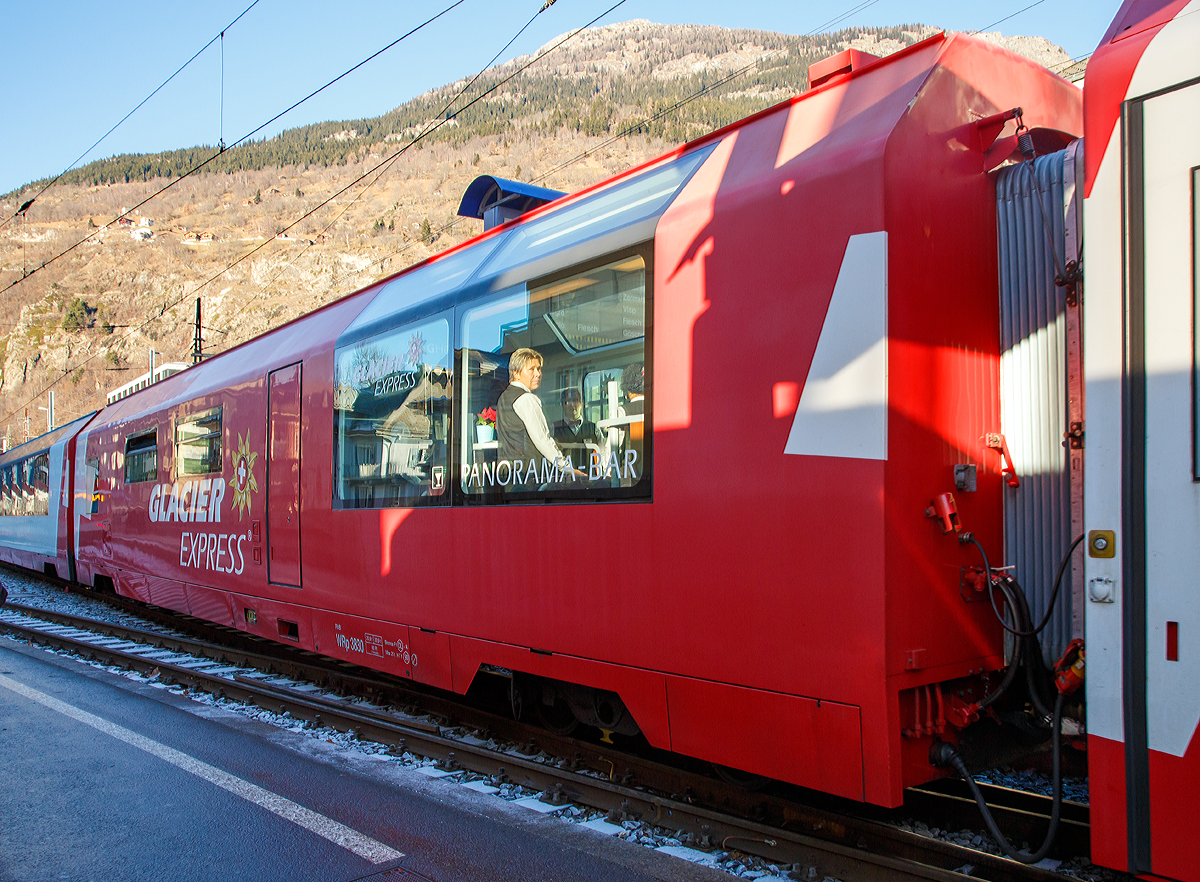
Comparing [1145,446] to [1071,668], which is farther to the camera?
[1071,668]

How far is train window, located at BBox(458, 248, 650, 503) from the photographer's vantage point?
13.4 ft

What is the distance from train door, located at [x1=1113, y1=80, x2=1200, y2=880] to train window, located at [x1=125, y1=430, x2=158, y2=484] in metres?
10.5

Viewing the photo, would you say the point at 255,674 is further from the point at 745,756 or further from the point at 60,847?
the point at 745,756

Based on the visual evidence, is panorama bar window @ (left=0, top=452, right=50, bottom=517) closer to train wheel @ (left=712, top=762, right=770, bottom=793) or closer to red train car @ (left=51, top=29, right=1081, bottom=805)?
red train car @ (left=51, top=29, right=1081, bottom=805)

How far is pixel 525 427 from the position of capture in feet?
15.3

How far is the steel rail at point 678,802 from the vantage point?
3225 mm

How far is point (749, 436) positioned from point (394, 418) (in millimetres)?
3154

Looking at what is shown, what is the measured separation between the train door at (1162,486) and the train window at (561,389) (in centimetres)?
199

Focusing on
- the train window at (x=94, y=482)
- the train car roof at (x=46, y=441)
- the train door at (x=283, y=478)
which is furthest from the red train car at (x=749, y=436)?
the train car roof at (x=46, y=441)

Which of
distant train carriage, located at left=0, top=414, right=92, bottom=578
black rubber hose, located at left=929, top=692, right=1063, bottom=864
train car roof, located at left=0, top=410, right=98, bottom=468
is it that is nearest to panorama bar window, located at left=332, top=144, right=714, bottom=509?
black rubber hose, located at left=929, top=692, right=1063, bottom=864

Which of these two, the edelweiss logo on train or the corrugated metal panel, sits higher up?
the corrugated metal panel

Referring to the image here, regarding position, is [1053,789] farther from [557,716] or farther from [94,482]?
[94,482]

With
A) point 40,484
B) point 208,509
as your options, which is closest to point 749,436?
point 208,509

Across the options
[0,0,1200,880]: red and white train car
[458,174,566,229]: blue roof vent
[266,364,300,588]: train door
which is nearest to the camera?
[0,0,1200,880]: red and white train car
